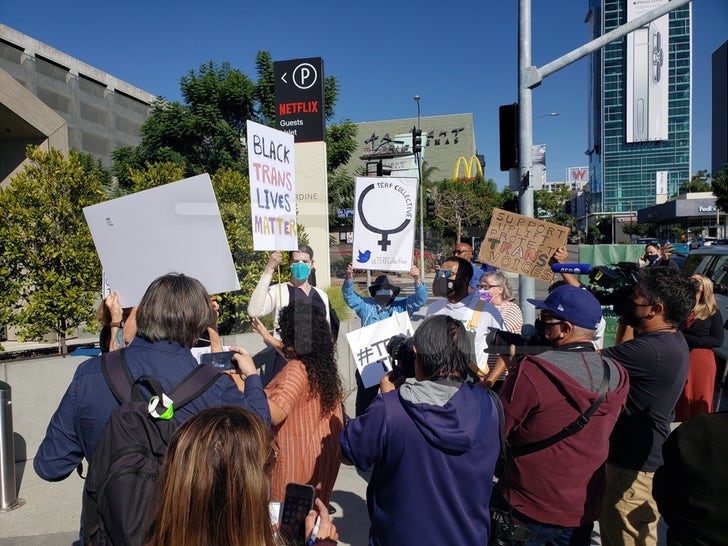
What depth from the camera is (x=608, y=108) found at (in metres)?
137

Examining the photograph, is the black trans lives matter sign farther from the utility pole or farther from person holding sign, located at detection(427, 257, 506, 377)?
person holding sign, located at detection(427, 257, 506, 377)

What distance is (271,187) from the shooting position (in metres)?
4.51

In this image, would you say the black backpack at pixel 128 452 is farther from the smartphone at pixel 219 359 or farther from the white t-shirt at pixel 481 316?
the white t-shirt at pixel 481 316

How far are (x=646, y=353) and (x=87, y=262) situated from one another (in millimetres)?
6460

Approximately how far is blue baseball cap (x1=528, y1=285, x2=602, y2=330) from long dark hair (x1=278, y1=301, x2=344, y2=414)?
1.15 metres

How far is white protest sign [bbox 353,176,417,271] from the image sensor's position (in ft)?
15.6

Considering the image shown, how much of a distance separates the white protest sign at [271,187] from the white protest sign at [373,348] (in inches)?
41.7

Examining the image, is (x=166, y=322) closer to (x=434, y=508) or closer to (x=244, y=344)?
(x=434, y=508)

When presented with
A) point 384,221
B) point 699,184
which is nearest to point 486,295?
point 384,221

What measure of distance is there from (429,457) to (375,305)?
8.53ft

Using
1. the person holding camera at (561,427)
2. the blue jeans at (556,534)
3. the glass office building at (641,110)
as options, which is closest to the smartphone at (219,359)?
the person holding camera at (561,427)

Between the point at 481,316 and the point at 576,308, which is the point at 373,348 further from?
the point at 576,308

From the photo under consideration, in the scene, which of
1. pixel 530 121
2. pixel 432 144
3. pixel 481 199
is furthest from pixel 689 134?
pixel 530 121

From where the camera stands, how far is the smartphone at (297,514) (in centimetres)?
157
